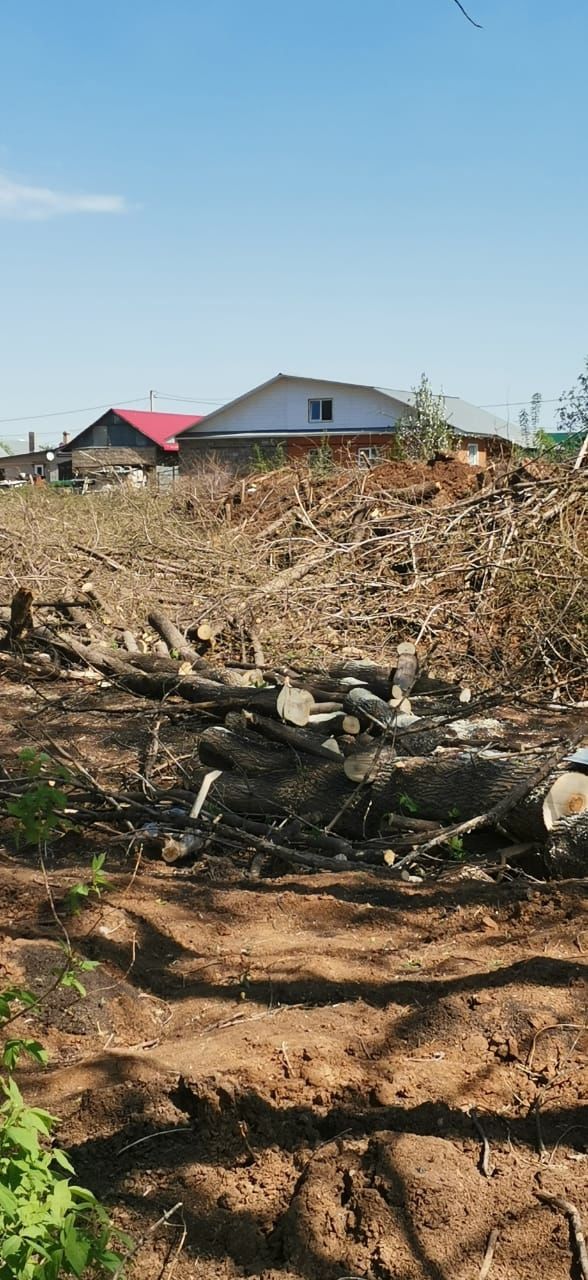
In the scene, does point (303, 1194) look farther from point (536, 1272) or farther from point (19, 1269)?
point (19, 1269)

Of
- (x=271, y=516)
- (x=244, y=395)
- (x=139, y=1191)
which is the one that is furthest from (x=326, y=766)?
(x=244, y=395)

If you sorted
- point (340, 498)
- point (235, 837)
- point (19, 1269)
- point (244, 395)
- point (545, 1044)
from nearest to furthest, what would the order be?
point (19, 1269), point (545, 1044), point (235, 837), point (340, 498), point (244, 395)

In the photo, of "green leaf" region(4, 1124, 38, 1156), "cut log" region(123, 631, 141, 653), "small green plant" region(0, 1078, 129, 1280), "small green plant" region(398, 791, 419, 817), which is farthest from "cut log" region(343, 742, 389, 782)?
"cut log" region(123, 631, 141, 653)

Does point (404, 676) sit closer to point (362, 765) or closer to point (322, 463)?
point (362, 765)

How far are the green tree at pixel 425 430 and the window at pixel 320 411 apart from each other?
12.7m

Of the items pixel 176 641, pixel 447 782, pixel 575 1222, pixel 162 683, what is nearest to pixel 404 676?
pixel 447 782

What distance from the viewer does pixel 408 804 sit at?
17.7 feet

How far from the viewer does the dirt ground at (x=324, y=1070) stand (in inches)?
98.3

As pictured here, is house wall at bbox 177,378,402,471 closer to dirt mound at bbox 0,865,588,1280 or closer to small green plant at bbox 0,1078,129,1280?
dirt mound at bbox 0,865,588,1280

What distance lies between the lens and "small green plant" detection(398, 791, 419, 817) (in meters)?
5.38

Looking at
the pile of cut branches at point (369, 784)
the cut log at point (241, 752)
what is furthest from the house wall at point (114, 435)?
the cut log at point (241, 752)

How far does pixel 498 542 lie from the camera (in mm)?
10172

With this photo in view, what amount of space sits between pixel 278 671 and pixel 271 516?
7918 millimetres

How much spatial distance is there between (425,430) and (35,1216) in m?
22.4
